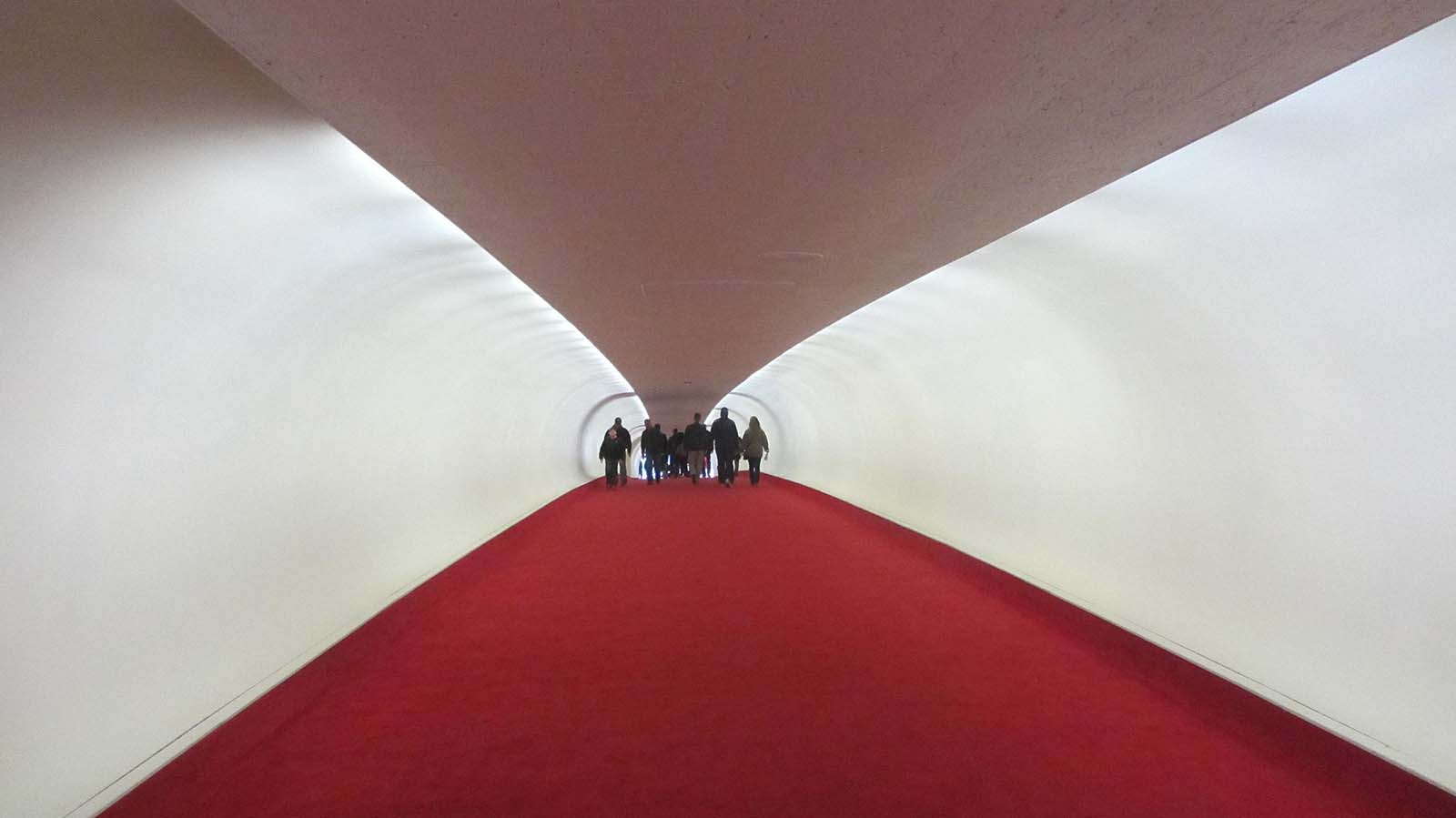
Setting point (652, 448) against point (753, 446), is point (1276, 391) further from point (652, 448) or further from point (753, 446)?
point (652, 448)

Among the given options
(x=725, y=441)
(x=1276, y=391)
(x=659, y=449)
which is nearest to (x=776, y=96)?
(x=1276, y=391)

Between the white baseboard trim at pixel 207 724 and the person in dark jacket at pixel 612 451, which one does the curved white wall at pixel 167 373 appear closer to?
the white baseboard trim at pixel 207 724

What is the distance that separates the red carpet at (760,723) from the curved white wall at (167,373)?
0.58 meters

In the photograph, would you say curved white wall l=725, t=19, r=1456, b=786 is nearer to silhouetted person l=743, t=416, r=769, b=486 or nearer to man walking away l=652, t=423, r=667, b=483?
silhouetted person l=743, t=416, r=769, b=486

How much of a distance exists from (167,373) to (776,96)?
11.6ft

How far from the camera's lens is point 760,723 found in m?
3.89

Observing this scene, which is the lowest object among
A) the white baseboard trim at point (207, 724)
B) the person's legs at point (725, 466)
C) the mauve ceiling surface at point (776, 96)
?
the white baseboard trim at point (207, 724)

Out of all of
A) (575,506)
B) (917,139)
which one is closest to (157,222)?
(917,139)

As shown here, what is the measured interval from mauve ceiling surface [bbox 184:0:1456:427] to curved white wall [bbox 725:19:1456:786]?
1.77 feet

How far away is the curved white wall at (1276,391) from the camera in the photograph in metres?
3.04

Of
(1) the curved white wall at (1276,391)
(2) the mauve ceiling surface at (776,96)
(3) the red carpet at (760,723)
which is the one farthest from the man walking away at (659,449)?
(2) the mauve ceiling surface at (776,96)

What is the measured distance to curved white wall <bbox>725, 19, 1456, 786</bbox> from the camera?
9.96 ft

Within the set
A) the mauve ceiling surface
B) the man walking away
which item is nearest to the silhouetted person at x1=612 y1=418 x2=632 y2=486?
the man walking away

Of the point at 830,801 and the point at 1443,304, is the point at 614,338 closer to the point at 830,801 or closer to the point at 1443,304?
the point at 830,801
